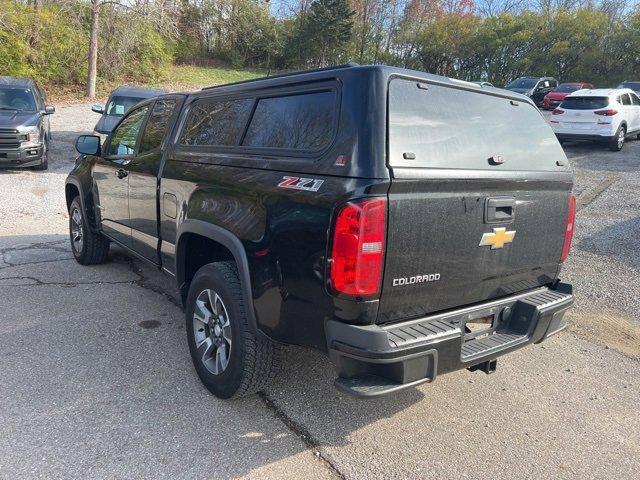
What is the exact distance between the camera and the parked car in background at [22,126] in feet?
34.3

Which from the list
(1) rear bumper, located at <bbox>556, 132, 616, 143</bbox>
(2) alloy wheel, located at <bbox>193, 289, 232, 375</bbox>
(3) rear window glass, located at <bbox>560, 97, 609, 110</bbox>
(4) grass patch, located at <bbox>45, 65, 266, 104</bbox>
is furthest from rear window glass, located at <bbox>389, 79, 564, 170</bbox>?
(4) grass patch, located at <bbox>45, 65, 266, 104</bbox>

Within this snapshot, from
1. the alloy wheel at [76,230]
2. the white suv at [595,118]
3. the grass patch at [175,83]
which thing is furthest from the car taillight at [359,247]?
the grass patch at [175,83]

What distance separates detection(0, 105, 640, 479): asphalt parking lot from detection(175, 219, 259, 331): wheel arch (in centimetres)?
63

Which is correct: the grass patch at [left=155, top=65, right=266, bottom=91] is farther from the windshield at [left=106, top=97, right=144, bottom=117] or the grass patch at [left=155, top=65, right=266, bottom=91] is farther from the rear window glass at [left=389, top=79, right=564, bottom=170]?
the rear window glass at [left=389, top=79, right=564, bottom=170]

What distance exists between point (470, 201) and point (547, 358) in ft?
6.65

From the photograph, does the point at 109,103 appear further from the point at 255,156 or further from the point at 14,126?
the point at 255,156

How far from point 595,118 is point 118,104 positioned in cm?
1237

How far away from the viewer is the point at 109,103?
1278cm

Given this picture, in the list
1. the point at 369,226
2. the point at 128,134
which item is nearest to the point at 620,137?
the point at 128,134

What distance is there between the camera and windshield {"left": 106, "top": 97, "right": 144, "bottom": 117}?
12.6m

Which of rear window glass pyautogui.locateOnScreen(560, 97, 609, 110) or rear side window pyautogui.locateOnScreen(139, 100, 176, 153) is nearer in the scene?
rear side window pyautogui.locateOnScreen(139, 100, 176, 153)

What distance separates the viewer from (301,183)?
8.50 ft

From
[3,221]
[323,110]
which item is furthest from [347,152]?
[3,221]

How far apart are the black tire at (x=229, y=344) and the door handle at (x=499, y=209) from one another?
4.65 ft
